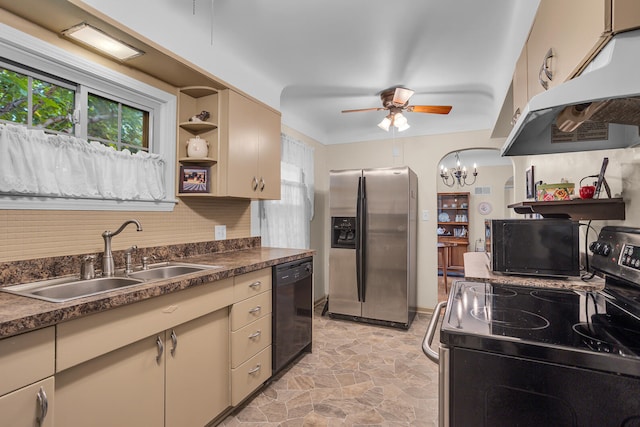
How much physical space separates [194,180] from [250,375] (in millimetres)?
1369

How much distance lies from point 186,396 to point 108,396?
437mm

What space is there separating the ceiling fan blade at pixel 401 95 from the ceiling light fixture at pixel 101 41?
2.16m

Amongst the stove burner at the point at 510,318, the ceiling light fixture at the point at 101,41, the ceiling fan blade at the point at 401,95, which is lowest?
the stove burner at the point at 510,318

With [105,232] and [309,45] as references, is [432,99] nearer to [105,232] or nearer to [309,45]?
[309,45]

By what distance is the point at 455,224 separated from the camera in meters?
7.67

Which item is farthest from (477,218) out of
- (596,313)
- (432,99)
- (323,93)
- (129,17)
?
(129,17)

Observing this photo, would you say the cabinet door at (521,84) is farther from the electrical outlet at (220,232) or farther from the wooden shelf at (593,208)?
the electrical outlet at (220,232)

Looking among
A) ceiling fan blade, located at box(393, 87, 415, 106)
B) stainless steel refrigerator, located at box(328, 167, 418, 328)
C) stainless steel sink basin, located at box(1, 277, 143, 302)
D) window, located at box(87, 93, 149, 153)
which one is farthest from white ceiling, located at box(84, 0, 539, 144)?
stainless steel sink basin, located at box(1, 277, 143, 302)

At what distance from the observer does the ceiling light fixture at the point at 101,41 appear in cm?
158

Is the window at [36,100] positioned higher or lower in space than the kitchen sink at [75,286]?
higher

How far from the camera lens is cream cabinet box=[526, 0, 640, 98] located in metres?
0.79

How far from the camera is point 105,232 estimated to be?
5.72 ft

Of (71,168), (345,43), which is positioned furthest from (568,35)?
(71,168)

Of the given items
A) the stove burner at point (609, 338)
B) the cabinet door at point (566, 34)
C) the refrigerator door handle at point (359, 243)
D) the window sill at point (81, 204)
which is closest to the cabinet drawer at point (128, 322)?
the window sill at point (81, 204)
